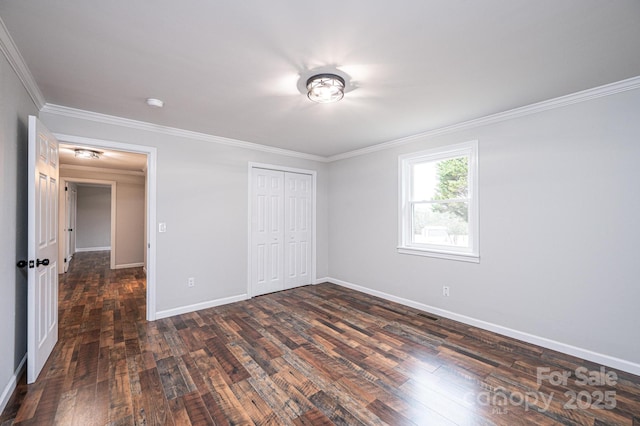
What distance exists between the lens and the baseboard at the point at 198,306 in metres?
3.52

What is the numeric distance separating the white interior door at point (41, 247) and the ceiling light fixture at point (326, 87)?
7.20 feet

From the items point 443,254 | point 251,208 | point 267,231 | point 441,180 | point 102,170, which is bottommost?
point 443,254

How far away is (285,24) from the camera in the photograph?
1616 mm

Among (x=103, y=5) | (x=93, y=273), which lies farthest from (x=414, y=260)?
(x=93, y=273)

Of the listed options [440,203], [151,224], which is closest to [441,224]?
[440,203]

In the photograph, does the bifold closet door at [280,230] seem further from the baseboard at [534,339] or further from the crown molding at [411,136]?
the baseboard at [534,339]

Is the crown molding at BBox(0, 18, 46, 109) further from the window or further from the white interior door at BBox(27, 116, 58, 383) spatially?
the window

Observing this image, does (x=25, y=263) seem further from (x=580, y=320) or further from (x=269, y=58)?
(x=580, y=320)

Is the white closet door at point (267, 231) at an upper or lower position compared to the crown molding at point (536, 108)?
lower

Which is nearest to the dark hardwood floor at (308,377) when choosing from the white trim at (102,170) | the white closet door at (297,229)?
the white closet door at (297,229)

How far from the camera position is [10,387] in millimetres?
1958

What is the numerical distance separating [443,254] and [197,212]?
340cm

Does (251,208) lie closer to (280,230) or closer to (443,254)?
(280,230)

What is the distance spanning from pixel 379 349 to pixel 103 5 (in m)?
3.27
